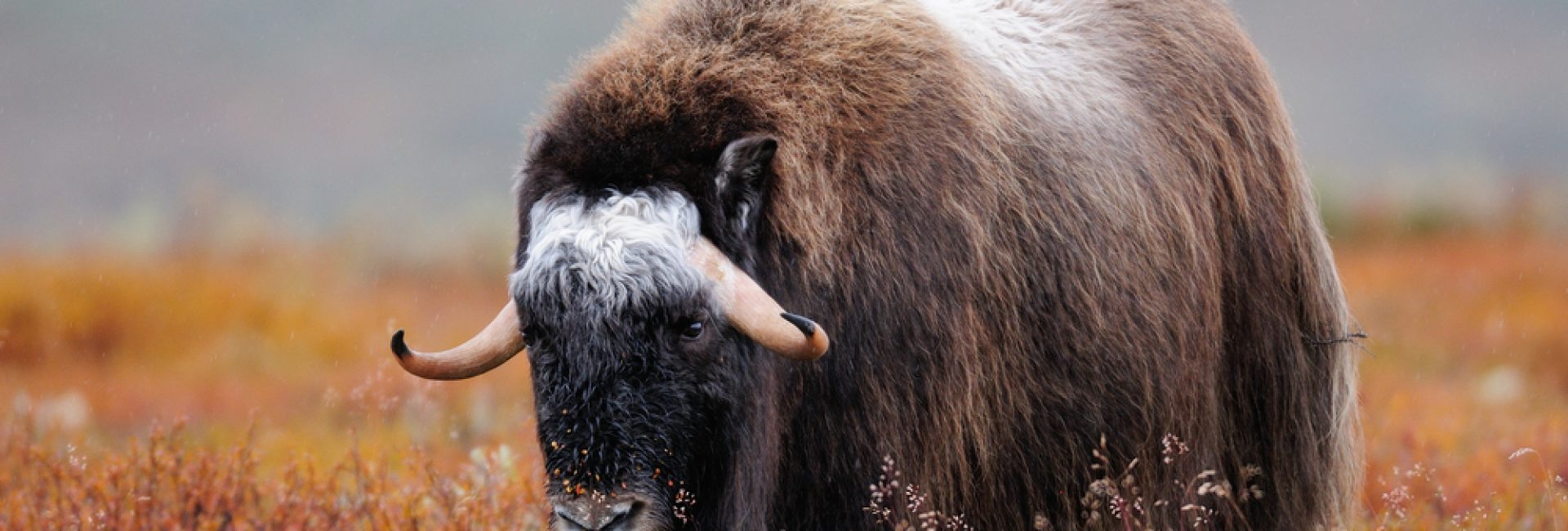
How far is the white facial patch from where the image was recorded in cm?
301

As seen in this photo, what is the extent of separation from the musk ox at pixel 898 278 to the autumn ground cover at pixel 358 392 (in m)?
0.60

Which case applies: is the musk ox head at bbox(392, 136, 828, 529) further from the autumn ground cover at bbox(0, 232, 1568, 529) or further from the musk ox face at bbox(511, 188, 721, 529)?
the autumn ground cover at bbox(0, 232, 1568, 529)

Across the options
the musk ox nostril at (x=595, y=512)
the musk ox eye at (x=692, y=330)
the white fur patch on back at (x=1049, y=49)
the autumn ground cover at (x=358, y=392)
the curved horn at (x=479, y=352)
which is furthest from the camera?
the autumn ground cover at (x=358, y=392)

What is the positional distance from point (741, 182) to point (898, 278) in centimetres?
40

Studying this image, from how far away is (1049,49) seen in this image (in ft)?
13.5

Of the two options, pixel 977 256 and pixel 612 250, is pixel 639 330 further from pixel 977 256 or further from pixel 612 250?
pixel 977 256

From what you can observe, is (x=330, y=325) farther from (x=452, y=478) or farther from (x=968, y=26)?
(x=968, y=26)

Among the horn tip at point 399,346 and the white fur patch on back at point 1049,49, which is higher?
the white fur patch on back at point 1049,49

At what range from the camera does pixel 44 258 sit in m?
11.1

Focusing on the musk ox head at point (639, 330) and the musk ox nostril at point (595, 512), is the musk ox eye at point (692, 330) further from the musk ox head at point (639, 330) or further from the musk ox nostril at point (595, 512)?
the musk ox nostril at point (595, 512)

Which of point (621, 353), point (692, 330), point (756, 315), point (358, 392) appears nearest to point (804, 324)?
point (756, 315)

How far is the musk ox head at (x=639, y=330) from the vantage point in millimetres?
2986

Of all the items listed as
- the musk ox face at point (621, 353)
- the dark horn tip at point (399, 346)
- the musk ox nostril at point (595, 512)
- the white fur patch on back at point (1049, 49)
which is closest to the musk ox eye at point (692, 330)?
the musk ox face at point (621, 353)

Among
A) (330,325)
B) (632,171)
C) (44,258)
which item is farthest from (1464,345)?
(44,258)
